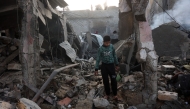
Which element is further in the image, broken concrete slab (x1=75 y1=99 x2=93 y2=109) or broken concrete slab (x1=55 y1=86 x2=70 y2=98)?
broken concrete slab (x1=55 y1=86 x2=70 y2=98)

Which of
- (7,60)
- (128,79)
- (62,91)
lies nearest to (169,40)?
(128,79)

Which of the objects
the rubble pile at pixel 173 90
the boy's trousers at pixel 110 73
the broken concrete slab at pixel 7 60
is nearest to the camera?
the rubble pile at pixel 173 90

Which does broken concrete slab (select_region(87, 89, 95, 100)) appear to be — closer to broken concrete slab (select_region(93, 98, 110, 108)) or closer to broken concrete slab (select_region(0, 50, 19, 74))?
broken concrete slab (select_region(93, 98, 110, 108))

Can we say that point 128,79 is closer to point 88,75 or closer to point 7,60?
point 88,75

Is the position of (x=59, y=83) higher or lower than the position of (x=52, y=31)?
lower

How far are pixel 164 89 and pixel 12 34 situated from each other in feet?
21.9

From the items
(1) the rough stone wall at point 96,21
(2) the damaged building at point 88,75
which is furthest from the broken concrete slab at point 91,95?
(1) the rough stone wall at point 96,21

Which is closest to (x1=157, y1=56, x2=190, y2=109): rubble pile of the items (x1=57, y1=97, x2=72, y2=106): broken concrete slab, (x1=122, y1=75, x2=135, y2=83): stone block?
(x1=122, y1=75, x2=135, y2=83): stone block

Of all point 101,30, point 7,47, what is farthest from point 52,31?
point 101,30

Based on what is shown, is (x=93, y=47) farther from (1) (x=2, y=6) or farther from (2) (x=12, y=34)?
(1) (x=2, y=6)

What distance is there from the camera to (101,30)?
21344 millimetres

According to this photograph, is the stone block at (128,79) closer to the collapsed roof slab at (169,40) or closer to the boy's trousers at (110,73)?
the boy's trousers at (110,73)

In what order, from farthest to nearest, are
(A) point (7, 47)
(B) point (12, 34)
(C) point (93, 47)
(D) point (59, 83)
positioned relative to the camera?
(C) point (93, 47) → (B) point (12, 34) → (A) point (7, 47) → (D) point (59, 83)

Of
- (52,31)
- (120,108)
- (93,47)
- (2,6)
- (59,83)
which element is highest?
(2,6)
